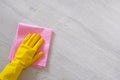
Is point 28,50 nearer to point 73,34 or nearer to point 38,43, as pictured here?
point 38,43

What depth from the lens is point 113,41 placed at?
113 cm

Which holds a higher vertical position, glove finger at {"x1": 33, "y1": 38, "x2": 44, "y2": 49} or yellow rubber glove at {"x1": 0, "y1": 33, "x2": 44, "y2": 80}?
glove finger at {"x1": 33, "y1": 38, "x2": 44, "y2": 49}

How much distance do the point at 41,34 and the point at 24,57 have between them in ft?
0.48

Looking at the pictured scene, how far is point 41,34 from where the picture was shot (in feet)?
3.66

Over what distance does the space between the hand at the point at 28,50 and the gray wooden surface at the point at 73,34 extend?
0.20ft

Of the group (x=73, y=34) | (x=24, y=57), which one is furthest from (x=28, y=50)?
(x=73, y=34)

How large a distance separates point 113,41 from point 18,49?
461mm

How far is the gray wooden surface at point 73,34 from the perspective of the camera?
110 centimetres

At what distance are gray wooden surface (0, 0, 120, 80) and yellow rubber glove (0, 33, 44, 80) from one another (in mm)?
57

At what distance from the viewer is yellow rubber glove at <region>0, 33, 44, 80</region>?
1030 millimetres

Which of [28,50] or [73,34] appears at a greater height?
[73,34]

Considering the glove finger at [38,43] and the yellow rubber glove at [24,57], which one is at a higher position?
the glove finger at [38,43]

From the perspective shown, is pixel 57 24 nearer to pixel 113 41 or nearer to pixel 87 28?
pixel 87 28

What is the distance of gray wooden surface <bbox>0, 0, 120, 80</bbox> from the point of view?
1104mm
